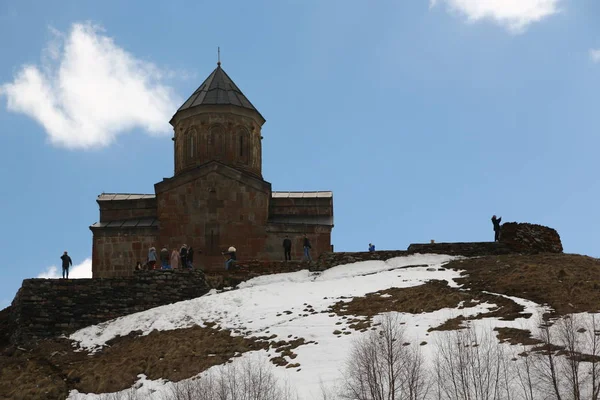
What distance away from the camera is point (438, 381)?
13992mm

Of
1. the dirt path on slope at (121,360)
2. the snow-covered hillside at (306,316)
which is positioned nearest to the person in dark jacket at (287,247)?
the snow-covered hillside at (306,316)

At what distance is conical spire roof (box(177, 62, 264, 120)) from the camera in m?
28.9

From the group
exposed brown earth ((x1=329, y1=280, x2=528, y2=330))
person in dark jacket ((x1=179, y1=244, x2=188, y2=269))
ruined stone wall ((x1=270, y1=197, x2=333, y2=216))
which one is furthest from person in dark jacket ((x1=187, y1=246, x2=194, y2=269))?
exposed brown earth ((x1=329, y1=280, x2=528, y2=330))

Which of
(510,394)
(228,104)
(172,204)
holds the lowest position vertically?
(510,394)

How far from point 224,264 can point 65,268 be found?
4.08 metres

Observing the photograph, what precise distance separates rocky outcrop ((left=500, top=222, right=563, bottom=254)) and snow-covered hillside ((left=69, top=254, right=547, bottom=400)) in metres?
1.69

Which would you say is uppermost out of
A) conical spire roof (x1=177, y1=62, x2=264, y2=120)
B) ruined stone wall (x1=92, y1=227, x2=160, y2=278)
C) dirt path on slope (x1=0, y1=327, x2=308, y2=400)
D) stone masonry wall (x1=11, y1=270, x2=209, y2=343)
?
conical spire roof (x1=177, y1=62, x2=264, y2=120)

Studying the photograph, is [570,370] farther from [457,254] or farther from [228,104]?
[228,104]

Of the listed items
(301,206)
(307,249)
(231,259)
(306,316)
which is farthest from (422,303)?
(301,206)

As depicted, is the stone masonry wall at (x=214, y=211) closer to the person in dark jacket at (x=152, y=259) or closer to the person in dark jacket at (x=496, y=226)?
the person in dark jacket at (x=152, y=259)

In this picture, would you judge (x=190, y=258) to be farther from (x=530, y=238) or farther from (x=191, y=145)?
(x=530, y=238)

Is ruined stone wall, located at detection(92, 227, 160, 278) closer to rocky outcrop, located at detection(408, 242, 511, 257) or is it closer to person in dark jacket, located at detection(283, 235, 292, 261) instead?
person in dark jacket, located at detection(283, 235, 292, 261)

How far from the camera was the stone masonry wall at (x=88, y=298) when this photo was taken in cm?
2186

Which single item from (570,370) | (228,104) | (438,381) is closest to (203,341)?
(438,381)
